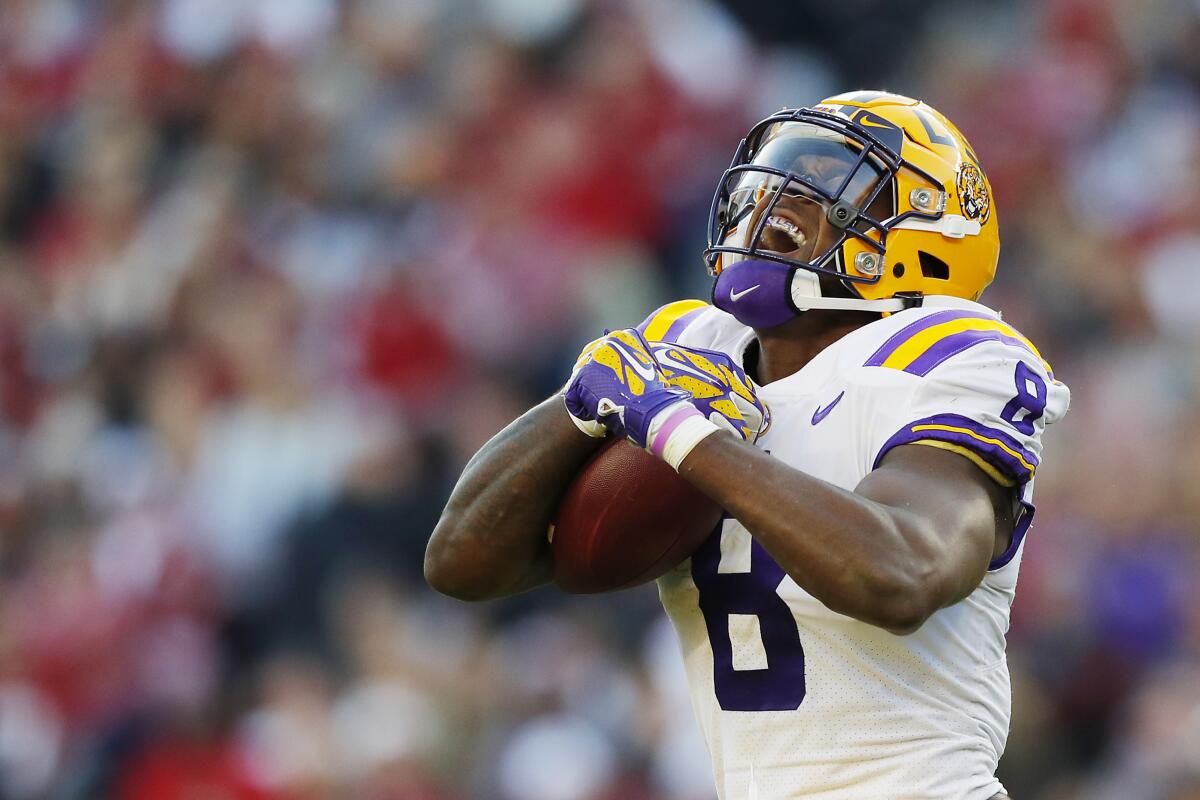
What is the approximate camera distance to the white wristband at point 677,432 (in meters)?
2.22

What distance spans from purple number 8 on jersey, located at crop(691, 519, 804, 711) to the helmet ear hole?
53 cm

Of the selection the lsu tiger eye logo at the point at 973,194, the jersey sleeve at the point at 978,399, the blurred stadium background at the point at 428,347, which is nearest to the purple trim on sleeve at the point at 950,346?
the jersey sleeve at the point at 978,399

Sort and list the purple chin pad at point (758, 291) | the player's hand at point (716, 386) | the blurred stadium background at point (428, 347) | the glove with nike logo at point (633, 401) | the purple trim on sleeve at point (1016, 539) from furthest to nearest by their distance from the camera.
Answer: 1. the blurred stadium background at point (428, 347)
2. the purple chin pad at point (758, 291)
3. the purple trim on sleeve at point (1016, 539)
4. the player's hand at point (716, 386)
5. the glove with nike logo at point (633, 401)

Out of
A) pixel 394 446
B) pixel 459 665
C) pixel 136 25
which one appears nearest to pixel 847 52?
pixel 394 446

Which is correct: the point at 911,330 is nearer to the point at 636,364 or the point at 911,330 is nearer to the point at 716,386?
the point at 716,386

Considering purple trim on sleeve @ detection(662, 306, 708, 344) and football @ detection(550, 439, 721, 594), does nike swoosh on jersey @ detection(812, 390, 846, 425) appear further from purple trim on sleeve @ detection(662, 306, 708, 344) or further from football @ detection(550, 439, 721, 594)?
purple trim on sleeve @ detection(662, 306, 708, 344)

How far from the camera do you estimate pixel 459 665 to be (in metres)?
5.52

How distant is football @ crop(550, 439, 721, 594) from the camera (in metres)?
2.39

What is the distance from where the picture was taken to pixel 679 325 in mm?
2832

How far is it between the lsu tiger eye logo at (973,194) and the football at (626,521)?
67 centimetres

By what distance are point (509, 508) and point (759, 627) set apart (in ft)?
1.32

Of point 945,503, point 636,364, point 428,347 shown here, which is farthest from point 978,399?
point 428,347

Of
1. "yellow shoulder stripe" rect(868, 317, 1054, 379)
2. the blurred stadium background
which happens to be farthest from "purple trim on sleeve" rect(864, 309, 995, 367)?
the blurred stadium background

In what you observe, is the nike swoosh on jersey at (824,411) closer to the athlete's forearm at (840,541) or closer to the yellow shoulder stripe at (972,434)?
the yellow shoulder stripe at (972,434)
